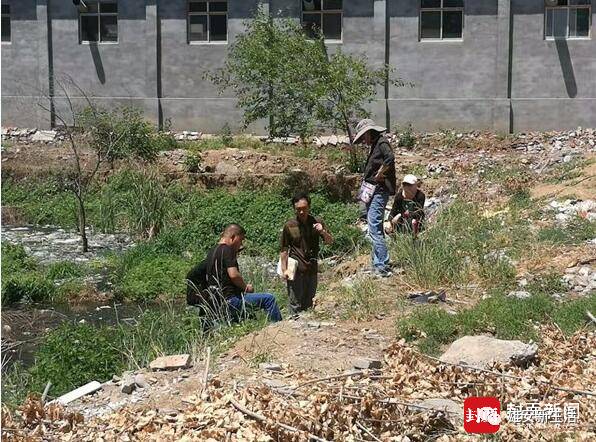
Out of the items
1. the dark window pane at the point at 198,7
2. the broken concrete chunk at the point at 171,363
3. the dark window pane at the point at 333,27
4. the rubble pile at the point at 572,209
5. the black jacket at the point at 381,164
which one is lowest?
the broken concrete chunk at the point at 171,363

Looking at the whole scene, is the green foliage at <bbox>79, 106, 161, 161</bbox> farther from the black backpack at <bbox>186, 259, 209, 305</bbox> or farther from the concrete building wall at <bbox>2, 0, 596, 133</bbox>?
the black backpack at <bbox>186, 259, 209, 305</bbox>

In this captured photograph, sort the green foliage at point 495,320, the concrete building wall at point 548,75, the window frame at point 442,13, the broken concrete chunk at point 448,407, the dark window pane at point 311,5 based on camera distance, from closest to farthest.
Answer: the broken concrete chunk at point 448,407, the green foliage at point 495,320, the concrete building wall at point 548,75, the window frame at point 442,13, the dark window pane at point 311,5

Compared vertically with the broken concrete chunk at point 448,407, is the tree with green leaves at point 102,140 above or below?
above

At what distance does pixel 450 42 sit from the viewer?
80.6ft

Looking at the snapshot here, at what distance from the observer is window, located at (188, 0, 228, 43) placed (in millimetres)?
25547

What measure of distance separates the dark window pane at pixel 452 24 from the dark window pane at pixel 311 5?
3403mm

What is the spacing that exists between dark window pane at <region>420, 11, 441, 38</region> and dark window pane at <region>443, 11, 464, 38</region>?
19cm

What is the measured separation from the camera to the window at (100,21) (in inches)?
1028

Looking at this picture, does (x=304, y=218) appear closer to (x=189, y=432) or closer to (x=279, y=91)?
(x=189, y=432)

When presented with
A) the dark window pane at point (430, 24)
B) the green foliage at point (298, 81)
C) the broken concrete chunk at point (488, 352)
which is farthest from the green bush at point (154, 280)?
the dark window pane at point (430, 24)

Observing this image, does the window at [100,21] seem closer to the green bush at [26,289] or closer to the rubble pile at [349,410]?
the green bush at [26,289]

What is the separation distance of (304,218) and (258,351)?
8.15ft

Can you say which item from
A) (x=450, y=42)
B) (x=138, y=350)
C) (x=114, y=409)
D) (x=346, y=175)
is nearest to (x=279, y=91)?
(x=346, y=175)

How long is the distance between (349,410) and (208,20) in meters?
20.9
